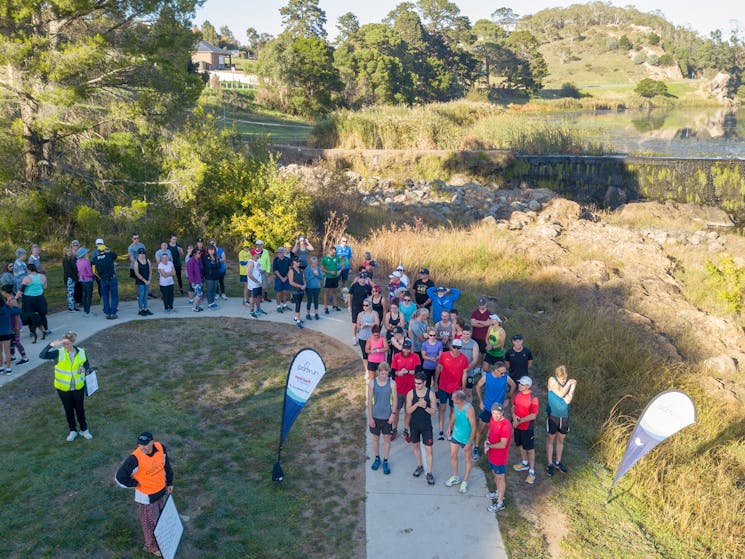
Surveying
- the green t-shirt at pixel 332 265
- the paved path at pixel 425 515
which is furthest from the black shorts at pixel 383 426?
the green t-shirt at pixel 332 265

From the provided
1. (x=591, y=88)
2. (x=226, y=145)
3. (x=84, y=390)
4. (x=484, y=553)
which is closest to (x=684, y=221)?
(x=226, y=145)

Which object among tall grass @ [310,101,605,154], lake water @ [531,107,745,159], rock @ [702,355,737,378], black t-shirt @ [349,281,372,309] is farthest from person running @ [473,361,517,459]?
lake water @ [531,107,745,159]

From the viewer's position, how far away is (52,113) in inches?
576

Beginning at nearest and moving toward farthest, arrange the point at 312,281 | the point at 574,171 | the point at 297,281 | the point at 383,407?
1. the point at 383,407
2. the point at 297,281
3. the point at 312,281
4. the point at 574,171

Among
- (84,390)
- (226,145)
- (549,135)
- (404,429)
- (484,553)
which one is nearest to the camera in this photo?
(484,553)

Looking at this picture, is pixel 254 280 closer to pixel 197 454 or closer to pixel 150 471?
pixel 197 454

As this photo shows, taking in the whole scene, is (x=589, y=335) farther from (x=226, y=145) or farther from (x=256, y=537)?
(x=226, y=145)

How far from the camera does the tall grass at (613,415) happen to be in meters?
7.22

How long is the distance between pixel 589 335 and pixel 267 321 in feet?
22.0

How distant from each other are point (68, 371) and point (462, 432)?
16.2ft

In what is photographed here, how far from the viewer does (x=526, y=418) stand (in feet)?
25.2

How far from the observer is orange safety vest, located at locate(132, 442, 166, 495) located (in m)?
5.84

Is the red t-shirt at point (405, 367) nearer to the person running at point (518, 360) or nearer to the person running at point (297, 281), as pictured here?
the person running at point (518, 360)

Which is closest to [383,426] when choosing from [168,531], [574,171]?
[168,531]
